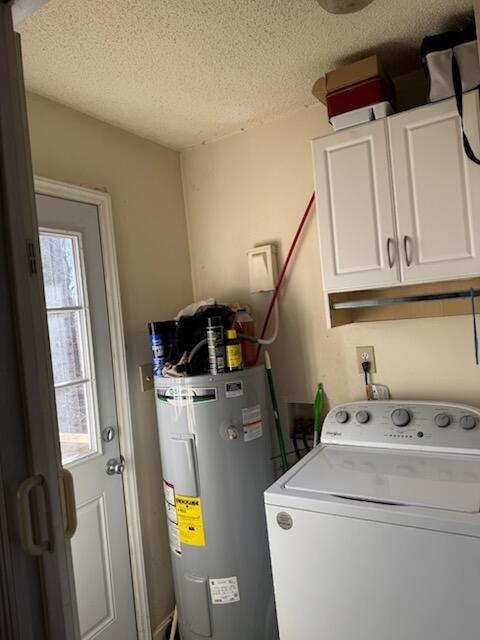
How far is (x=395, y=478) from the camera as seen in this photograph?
1.50m

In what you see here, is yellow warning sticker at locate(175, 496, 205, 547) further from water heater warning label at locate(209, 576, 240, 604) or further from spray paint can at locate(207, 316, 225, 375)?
spray paint can at locate(207, 316, 225, 375)

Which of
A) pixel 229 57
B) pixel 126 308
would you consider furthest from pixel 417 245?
A: pixel 126 308

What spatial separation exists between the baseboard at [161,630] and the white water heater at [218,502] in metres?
0.25

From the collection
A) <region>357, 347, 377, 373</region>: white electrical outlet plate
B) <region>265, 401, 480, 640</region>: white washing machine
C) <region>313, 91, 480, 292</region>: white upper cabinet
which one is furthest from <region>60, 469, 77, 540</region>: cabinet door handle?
<region>357, 347, 377, 373</region>: white electrical outlet plate

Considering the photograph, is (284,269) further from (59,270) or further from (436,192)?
(59,270)

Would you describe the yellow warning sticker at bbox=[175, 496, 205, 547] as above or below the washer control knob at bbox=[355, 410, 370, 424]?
below

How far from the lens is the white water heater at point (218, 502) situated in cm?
183

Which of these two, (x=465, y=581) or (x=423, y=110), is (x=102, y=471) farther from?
(x=423, y=110)

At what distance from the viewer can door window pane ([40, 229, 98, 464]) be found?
1770 millimetres

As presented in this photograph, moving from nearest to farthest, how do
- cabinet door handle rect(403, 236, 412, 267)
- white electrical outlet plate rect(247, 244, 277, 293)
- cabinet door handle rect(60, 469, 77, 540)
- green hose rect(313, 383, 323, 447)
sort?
cabinet door handle rect(60, 469, 77, 540), cabinet door handle rect(403, 236, 412, 267), green hose rect(313, 383, 323, 447), white electrical outlet plate rect(247, 244, 277, 293)

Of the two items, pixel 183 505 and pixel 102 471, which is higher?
pixel 102 471

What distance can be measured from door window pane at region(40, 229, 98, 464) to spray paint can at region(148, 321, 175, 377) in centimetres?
26

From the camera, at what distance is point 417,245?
161 centimetres

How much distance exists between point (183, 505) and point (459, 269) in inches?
55.3
